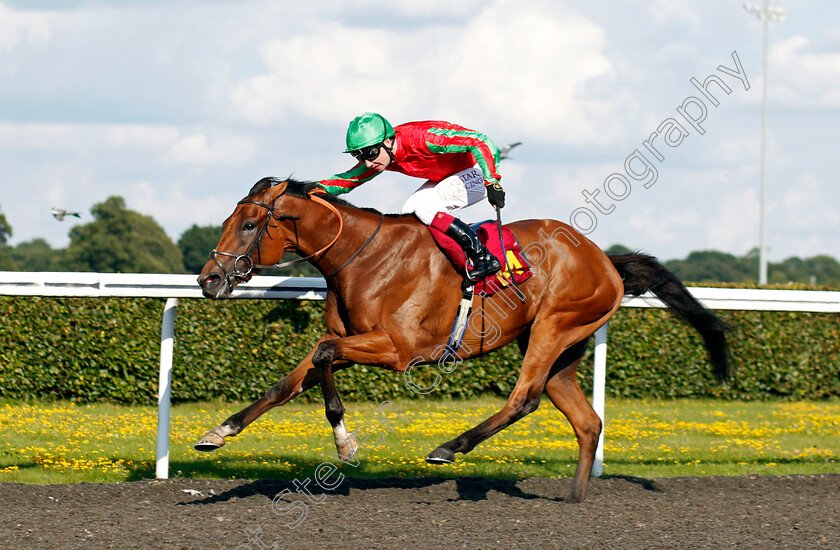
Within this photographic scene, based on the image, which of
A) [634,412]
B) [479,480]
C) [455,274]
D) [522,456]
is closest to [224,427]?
[455,274]

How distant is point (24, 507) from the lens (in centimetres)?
414

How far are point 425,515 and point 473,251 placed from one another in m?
1.35

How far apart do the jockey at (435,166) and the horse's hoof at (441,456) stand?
2.96ft

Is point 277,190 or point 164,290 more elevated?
point 277,190

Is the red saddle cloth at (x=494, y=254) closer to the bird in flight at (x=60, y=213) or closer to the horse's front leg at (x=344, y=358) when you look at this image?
the horse's front leg at (x=344, y=358)

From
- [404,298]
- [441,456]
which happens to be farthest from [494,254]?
[441,456]

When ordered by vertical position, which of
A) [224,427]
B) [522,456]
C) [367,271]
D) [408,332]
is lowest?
[522,456]

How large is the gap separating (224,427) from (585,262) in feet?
7.42

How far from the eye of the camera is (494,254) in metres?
4.64

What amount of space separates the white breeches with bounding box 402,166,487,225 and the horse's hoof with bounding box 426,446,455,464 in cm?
120

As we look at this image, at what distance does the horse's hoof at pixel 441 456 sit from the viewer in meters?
4.19

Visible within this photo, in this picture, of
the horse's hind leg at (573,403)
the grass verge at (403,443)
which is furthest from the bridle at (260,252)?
the grass verge at (403,443)

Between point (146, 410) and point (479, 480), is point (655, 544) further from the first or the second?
point (146, 410)

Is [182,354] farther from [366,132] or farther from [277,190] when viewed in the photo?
[366,132]
